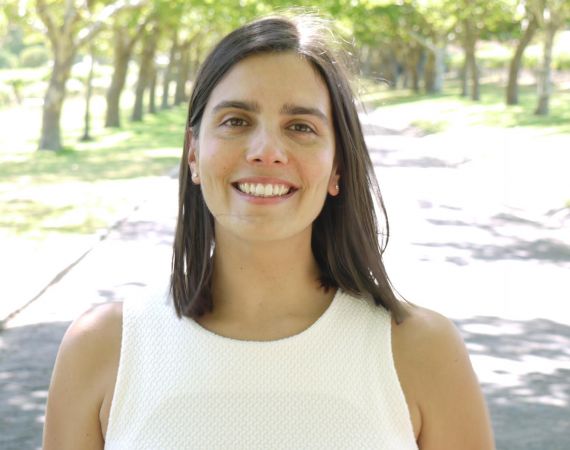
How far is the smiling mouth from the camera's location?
2047mm

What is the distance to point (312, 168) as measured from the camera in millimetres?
2096

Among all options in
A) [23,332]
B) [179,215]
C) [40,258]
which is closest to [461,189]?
[40,258]

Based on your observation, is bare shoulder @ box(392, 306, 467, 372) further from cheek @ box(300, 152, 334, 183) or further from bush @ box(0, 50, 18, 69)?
bush @ box(0, 50, 18, 69)

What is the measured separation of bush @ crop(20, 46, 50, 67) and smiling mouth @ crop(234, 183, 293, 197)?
342 feet

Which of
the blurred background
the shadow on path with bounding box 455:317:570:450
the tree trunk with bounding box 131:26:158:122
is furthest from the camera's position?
the tree trunk with bounding box 131:26:158:122

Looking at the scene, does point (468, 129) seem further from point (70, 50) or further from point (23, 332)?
point (23, 332)

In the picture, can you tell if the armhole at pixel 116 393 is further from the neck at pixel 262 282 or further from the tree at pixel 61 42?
the tree at pixel 61 42

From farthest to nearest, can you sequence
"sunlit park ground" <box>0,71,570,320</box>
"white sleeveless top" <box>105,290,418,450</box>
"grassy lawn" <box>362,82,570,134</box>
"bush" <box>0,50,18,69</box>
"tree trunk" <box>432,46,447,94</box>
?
1. "bush" <box>0,50,18,69</box>
2. "tree trunk" <box>432,46,447,94</box>
3. "grassy lawn" <box>362,82,570,134</box>
4. "sunlit park ground" <box>0,71,570,320</box>
5. "white sleeveless top" <box>105,290,418,450</box>

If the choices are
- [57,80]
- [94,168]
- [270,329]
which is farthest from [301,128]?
[57,80]

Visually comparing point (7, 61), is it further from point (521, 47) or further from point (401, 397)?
point (401, 397)

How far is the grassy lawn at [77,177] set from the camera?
16325mm

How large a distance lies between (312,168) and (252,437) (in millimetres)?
473

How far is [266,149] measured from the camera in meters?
2.04

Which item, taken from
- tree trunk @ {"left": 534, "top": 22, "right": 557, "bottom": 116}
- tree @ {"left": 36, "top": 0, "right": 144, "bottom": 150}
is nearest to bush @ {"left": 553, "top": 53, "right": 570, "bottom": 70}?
tree trunk @ {"left": 534, "top": 22, "right": 557, "bottom": 116}
